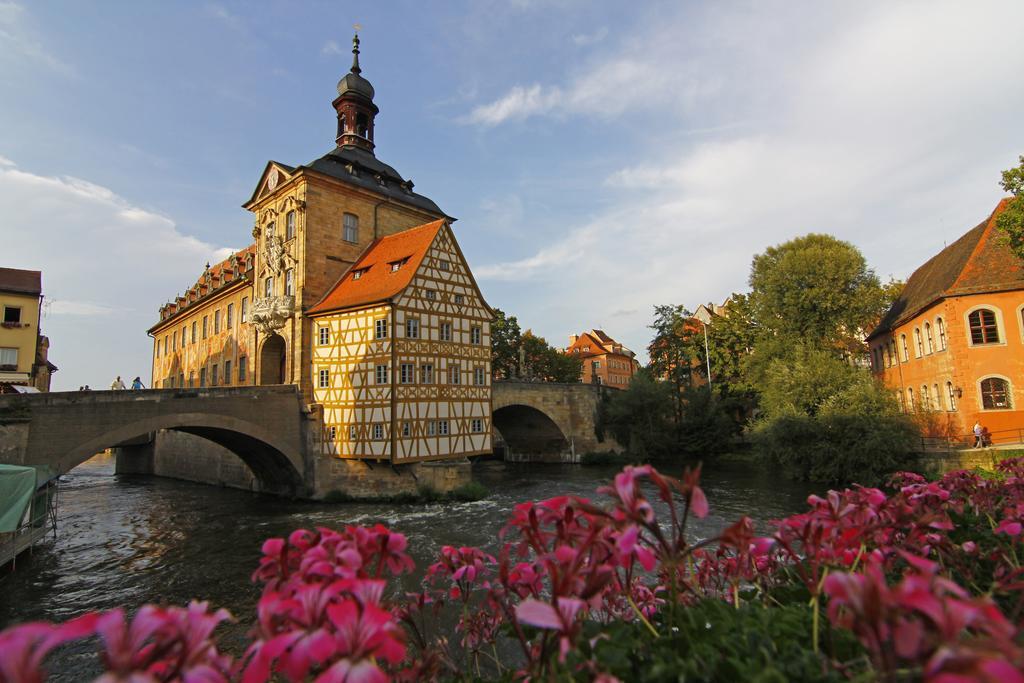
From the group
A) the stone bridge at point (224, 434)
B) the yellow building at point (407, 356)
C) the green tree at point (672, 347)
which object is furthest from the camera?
the green tree at point (672, 347)

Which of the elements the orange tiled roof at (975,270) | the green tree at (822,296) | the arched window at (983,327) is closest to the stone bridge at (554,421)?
the green tree at (822,296)

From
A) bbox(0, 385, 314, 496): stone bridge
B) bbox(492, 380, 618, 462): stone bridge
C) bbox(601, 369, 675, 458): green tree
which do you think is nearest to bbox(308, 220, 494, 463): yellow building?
bbox(0, 385, 314, 496): stone bridge

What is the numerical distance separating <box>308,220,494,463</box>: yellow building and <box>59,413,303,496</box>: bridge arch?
1729 mm

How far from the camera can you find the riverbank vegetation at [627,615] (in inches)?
39.7

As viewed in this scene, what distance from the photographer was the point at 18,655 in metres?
0.94

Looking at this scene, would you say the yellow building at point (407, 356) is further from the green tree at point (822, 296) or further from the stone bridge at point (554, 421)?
the green tree at point (822, 296)

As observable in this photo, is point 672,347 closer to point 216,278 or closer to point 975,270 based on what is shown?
point 975,270

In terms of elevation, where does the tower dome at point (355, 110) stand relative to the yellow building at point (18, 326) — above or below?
above

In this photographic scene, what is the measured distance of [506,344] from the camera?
4438 centimetres

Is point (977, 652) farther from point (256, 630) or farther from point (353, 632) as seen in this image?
point (256, 630)

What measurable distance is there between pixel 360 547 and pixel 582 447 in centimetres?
3376

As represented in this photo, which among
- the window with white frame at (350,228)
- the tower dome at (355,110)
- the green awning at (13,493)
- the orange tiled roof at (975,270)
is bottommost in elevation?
the green awning at (13,493)

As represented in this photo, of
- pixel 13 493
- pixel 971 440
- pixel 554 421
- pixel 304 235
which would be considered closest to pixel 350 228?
pixel 304 235

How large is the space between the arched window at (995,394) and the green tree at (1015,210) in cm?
710
